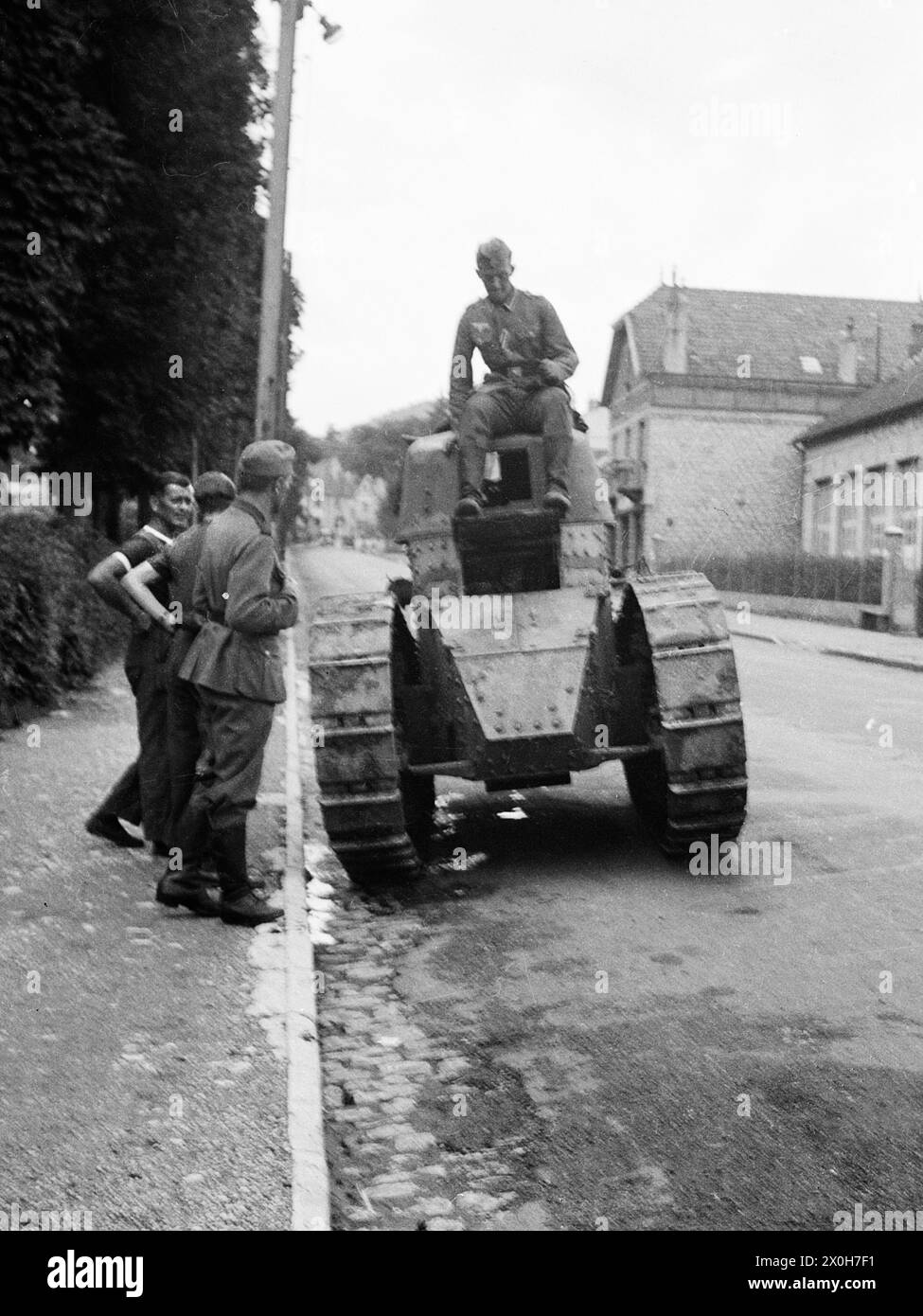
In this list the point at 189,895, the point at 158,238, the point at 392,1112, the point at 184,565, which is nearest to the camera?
the point at 392,1112

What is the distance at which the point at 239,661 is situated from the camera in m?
6.54

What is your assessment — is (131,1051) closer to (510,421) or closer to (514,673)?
(514,673)

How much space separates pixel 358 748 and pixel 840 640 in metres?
22.1

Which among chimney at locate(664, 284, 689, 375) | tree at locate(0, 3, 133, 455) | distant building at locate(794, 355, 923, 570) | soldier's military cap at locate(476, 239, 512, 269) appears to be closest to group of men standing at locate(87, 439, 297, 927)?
soldier's military cap at locate(476, 239, 512, 269)

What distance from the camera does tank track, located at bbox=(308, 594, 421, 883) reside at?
23.4 feet

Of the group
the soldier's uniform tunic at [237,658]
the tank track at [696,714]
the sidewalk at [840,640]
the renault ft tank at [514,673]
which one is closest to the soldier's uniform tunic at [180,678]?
the soldier's uniform tunic at [237,658]

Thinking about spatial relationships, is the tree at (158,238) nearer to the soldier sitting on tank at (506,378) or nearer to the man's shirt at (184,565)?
the soldier sitting on tank at (506,378)

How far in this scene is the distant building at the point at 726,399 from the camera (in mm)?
49344

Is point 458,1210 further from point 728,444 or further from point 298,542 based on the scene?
point 298,542

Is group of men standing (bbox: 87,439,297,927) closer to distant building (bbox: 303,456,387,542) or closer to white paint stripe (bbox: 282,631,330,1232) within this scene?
white paint stripe (bbox: 282,631,330,1232)

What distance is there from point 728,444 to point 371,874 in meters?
45.5

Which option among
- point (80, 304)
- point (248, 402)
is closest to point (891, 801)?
point (80, 304)

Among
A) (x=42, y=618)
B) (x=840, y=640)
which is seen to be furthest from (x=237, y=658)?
(x=840, y=640)

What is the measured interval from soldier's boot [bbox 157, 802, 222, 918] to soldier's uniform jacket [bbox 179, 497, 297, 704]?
0.65m
